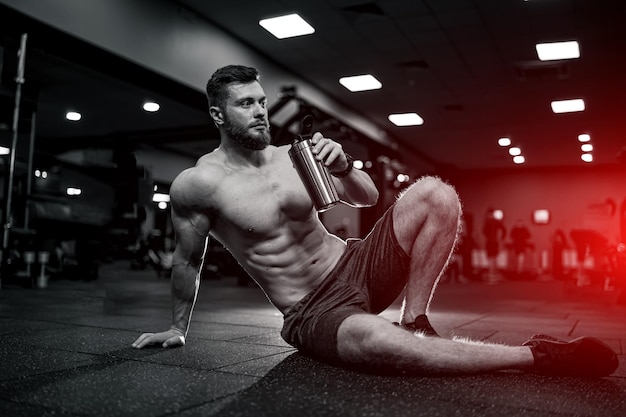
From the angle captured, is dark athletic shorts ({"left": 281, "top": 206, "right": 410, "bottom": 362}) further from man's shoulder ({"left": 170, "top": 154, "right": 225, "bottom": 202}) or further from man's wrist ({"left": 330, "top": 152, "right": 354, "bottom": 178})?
man's shoulder ({"left": 170, "top": 154, "right": 225, "bottom": 202})

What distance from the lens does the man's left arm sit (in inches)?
61.6

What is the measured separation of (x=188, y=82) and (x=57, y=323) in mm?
3572

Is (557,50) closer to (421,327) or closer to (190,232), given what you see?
(421,327)

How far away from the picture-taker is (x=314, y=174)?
158 cm

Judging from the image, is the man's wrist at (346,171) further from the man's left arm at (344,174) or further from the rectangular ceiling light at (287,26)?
the rectangular ceiling light at (287,26)

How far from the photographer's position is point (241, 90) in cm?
176

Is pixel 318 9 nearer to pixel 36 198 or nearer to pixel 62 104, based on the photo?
pixel 36 198

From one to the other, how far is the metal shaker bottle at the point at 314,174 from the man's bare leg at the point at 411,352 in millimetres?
353

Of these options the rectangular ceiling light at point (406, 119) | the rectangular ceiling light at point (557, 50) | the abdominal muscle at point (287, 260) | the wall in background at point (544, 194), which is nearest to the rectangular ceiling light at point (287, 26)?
the rectangular ceiling light at point (557, 50)

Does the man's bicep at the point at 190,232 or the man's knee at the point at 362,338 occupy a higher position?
the man's bicep at the point at 190,232

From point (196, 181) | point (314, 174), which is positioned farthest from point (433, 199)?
point (196, 181)

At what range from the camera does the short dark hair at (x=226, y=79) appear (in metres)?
1.78

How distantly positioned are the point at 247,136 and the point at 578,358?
116cm

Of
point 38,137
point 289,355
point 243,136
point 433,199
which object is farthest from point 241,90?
point 38,137
